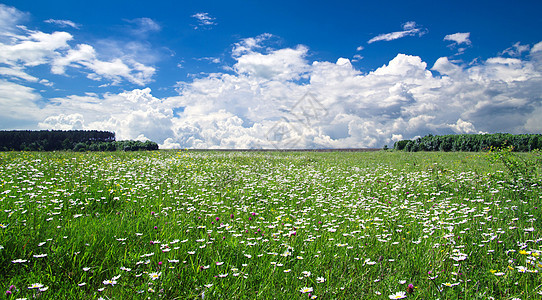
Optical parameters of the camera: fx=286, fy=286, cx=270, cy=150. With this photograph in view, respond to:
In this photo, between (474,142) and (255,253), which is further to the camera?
(474,142)

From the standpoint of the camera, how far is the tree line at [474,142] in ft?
134

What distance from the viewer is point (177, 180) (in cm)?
906

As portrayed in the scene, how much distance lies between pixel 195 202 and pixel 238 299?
4.12 meters

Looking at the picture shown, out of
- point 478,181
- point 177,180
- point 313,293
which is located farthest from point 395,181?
point 313,293

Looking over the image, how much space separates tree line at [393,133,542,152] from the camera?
40.9 meters

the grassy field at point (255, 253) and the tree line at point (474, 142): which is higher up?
the tree line at point (474, 142)

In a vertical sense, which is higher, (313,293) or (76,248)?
(76,248)

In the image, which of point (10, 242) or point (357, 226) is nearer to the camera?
point (10, 242)

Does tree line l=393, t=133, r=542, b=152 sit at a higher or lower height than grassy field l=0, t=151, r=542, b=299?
higher

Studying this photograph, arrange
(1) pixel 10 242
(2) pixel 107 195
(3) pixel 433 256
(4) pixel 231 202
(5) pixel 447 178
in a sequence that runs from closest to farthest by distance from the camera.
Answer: (1) pixel 10 242 → (3) pixel 433 256 → (2) pixel 107 195 → (4) pixel 231 202 → (5) pixel 447 178

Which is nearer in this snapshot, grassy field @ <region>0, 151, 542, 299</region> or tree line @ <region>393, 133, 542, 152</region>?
grassy field @ <region>0, 151, 542, 299</region>

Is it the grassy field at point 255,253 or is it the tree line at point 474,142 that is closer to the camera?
the grassy field at point 255,253

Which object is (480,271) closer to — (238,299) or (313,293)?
(313,293)

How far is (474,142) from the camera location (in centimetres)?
4569
